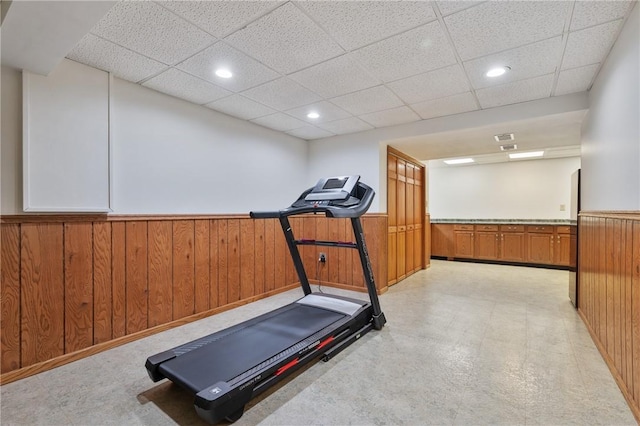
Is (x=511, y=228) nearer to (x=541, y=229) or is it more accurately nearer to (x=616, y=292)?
(x=541, y=229)

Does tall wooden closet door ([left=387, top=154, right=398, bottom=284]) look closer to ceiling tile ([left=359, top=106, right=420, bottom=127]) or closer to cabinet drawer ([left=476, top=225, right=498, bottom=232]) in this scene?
ceiling tile ([left=359, top=106, right=420, bottom=127])

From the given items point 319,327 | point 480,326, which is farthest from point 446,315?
point 319,327

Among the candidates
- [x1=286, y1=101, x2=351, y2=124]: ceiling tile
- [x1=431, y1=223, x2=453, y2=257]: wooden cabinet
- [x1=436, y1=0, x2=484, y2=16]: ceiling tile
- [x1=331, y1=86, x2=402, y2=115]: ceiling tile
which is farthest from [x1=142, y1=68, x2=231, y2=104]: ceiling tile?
[x1=431, y1=223, x2=453, y2=257]: wooden cabinet

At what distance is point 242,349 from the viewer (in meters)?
2.28

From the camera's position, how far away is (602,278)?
252 centimetres

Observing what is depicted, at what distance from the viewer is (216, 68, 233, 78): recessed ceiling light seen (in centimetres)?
267

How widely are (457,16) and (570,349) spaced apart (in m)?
2.82

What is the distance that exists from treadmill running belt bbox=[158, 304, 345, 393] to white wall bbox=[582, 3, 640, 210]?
7.70ft

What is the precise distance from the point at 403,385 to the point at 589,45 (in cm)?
279

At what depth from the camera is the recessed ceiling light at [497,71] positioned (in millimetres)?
2627

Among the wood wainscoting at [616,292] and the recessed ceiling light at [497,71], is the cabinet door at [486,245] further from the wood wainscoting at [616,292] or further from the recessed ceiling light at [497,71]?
the recessed ceiling light at [497,71]

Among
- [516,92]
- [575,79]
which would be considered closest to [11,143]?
[516,92]

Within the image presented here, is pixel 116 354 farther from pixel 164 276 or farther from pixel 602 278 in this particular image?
pixel 602 278

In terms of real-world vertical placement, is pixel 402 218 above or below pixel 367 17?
below
